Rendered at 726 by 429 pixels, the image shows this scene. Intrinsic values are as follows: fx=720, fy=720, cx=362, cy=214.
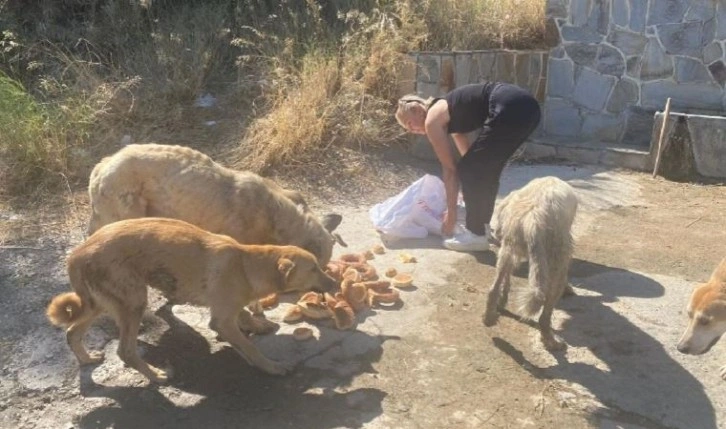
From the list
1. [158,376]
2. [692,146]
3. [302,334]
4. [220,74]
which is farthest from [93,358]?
[692,146]

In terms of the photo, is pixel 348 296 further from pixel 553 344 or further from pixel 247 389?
pixel 553 344

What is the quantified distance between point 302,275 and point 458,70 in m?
6.06

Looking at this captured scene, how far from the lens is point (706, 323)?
172 inches

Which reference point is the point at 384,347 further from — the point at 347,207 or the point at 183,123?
the point at 183,123

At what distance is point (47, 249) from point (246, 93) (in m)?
4.45

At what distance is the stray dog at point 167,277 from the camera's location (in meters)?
4.14

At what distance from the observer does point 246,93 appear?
10031 mm

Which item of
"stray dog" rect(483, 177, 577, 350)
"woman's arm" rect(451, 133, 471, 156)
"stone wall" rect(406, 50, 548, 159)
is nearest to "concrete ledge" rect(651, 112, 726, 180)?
"stone wall" rect(406, 50, 548, 159)

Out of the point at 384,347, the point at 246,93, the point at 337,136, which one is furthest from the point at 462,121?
the point at 246,93

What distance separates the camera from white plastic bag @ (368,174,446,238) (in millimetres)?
6859

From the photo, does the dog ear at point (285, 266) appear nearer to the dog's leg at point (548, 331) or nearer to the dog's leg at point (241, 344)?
the dog's leg at point (241, 344)

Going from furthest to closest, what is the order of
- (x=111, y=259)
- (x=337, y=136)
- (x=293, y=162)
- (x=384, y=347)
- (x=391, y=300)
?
(x=337, y=136)
(x=293, y=162)
(x=391, y=300)
(x=384, y=347)
(x=111, y=259)

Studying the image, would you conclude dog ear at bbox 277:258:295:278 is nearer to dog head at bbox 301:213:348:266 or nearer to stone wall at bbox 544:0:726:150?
dog head at bbox 301:213:348:266

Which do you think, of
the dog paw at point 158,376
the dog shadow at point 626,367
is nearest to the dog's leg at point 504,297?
the dog shadow at point 626,367
